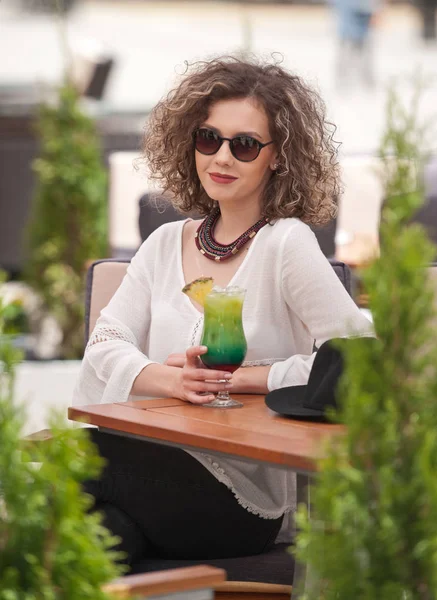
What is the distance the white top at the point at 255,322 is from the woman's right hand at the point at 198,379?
12 centimetres

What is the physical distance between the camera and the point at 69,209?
7.20 metres

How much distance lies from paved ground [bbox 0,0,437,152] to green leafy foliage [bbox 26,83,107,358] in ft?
19.6

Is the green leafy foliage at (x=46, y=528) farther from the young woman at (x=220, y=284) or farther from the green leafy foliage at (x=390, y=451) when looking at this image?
the young woman at (x=220, y=284)

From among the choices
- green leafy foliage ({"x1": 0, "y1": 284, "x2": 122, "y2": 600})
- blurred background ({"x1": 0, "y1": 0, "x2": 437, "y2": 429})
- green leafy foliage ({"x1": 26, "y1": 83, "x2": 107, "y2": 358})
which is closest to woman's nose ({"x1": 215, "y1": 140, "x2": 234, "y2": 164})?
green leafy foliage ({"x1": 0, "y1": 284, "x2": 122, "y2": 600})

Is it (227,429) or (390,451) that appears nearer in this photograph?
(390,451)

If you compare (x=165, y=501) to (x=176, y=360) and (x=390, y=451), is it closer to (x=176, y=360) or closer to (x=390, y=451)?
(x=176, y=360)

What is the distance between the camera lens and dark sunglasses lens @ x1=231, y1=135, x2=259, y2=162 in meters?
2.50

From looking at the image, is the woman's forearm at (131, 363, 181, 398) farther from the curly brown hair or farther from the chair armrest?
the chair armrest

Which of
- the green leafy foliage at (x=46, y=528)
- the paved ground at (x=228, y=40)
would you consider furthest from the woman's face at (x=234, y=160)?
the paved ground at (x=228, y=40)

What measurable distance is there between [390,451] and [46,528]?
0.39 metres

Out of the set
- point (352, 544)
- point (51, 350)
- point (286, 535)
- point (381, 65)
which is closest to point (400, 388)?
point (352, 544)

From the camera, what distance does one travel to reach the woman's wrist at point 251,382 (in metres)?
2.38

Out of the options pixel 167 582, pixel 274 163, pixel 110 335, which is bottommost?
pixel 167 582

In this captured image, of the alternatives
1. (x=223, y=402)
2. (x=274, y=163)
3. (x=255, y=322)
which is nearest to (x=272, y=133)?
(x=274, y=163)
